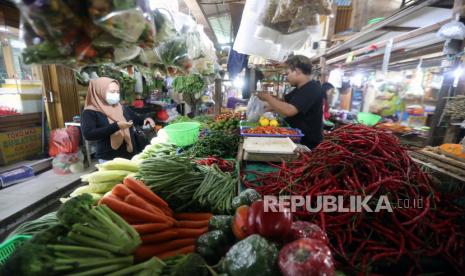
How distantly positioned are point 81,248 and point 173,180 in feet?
2.61

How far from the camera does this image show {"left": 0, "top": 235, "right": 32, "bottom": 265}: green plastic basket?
1.20m

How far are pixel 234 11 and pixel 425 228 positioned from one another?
3.88m

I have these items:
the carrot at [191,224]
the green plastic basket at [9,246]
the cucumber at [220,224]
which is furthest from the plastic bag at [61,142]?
the cucumber at [220,224]

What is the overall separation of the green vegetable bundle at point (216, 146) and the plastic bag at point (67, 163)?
402 cm

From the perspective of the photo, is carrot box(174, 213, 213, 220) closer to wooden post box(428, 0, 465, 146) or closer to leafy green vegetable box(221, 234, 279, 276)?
leafy green vegetable box(221, 234, 279, 276)

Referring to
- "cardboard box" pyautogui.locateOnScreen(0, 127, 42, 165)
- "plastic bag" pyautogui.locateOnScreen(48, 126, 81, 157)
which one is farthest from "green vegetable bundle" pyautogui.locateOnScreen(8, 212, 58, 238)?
"cardboard box" pyautogui.locateOnScreen(0, 127, 42, 165)

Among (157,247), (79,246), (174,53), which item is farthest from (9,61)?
(157,247)

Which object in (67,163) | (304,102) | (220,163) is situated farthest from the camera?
(67,163)

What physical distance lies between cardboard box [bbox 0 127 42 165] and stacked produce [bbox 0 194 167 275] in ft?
19.5

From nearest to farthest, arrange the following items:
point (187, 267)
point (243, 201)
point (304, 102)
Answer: point (187, 267), point (243, 201), point (304, 102)

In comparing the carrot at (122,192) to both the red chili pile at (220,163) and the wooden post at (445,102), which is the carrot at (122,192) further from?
the wooden post at (445,102)

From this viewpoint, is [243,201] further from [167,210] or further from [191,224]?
[167,210]

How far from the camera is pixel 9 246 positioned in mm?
1236

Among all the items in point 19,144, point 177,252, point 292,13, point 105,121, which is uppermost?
point 292,13
